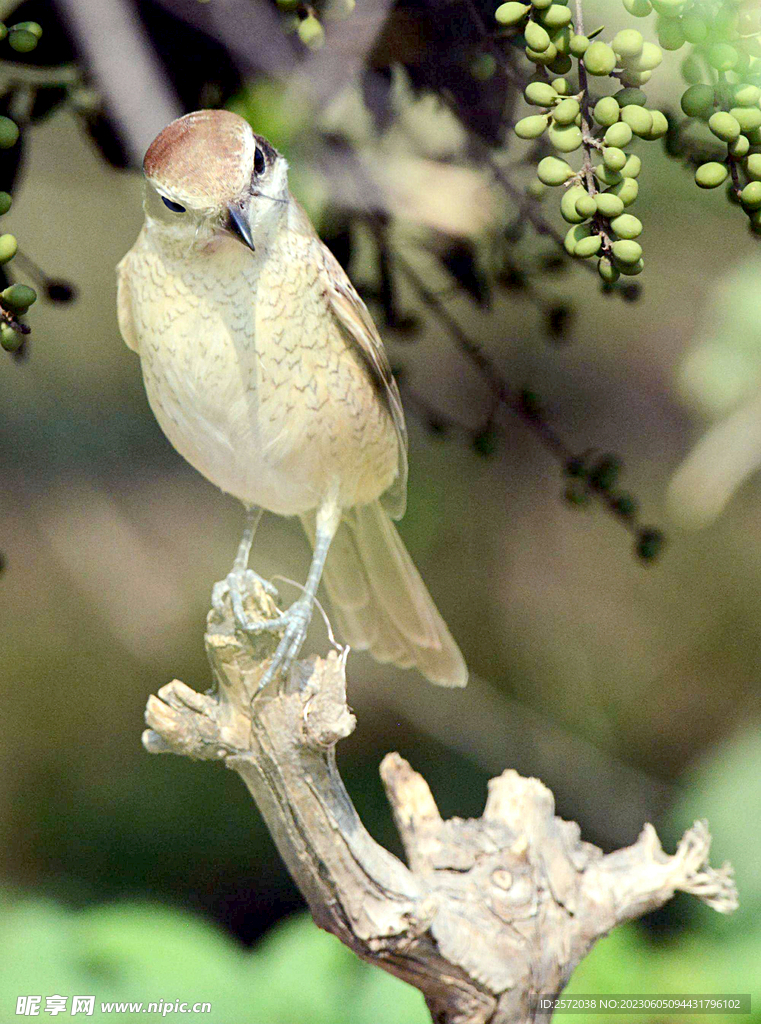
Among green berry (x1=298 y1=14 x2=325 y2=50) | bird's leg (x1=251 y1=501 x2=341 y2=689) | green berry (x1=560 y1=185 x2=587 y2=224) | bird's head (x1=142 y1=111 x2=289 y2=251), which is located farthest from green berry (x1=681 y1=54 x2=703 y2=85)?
bird's leg (x1=251 y1=501 x2=341 y2=689)

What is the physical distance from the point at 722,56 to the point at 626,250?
0.27m

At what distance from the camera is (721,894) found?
84.0 inches

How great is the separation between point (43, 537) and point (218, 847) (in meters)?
1.36

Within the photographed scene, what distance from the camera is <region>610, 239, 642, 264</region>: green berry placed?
1.43 meters

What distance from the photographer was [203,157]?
183 centimetres

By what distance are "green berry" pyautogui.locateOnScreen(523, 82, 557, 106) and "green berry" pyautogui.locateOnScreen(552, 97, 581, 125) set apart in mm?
17

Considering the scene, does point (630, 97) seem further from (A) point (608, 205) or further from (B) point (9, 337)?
(B) point (9, 337)

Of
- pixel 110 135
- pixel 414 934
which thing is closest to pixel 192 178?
A: pixel 110 135

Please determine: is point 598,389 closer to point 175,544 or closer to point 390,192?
point 175,544

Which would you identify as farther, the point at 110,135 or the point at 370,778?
the point at 370,778

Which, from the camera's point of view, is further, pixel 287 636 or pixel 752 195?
pixel 287 636

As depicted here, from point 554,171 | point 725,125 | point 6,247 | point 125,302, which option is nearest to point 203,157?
point 6,247

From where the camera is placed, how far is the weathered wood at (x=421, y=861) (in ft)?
6.15

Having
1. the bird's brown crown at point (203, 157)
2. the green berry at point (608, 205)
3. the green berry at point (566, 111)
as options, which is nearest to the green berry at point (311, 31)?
the bird's brown crown at point (203, 157)
